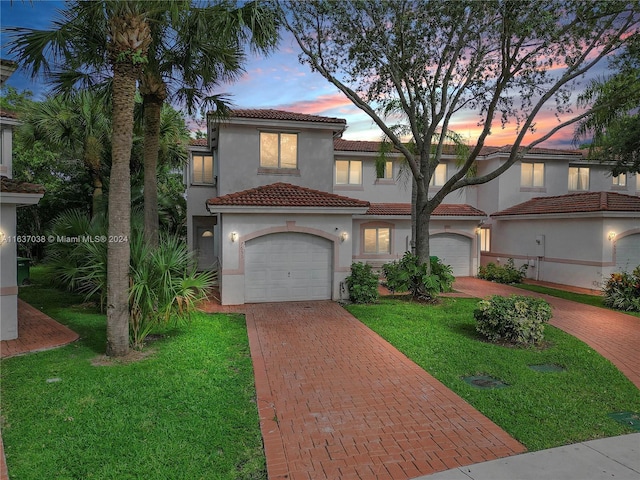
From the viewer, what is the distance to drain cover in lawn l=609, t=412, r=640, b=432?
558 centimetres

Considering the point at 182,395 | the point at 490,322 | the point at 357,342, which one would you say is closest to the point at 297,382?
the point at 182,395

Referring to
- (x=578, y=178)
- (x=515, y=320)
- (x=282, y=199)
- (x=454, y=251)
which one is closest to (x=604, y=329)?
(x=515, y=320)

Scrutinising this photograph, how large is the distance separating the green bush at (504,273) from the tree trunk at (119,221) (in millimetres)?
17656

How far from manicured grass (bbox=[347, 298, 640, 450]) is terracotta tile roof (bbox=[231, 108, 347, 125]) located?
29.1 feet

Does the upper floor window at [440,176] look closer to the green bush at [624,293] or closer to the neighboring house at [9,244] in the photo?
the green bush at [624,293]

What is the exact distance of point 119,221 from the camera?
795 centimetres

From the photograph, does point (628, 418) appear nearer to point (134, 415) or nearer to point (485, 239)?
point (134, 415)

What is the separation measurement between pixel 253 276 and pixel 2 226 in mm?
7389

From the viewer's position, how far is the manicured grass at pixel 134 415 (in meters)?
4.44

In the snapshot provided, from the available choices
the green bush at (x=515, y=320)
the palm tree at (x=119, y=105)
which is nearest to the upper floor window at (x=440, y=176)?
the green bush at (x=515, y=320)

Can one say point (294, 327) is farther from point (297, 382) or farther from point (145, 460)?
point (145, 460)

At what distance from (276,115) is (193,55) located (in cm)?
579

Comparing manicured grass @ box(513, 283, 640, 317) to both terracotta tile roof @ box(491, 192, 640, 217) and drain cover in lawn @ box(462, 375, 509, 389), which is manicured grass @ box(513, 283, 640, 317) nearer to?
terracotta tile roof @ box(491, 192, 640, 217)

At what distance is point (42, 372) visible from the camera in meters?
7.08
